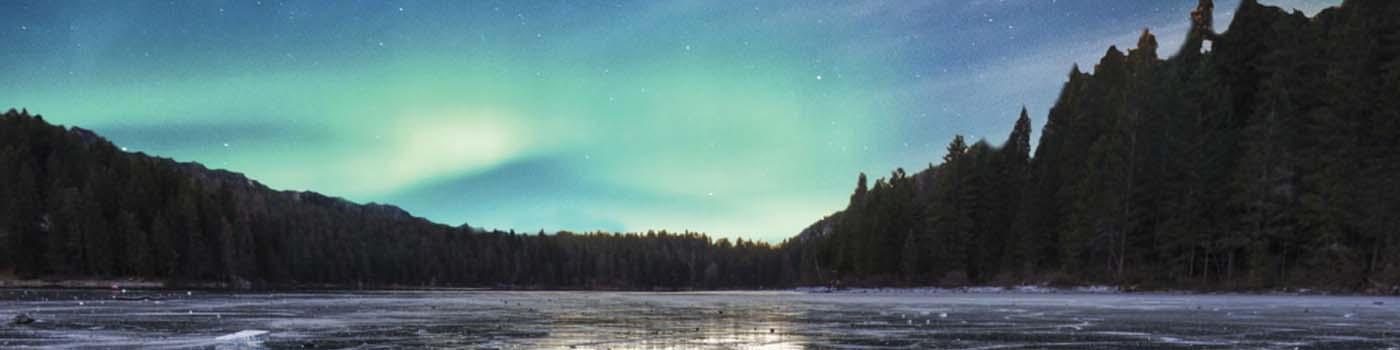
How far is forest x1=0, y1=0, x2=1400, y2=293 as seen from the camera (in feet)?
184

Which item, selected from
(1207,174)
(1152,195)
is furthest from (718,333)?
(1152,195)

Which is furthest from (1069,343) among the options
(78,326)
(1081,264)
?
(1081,264)

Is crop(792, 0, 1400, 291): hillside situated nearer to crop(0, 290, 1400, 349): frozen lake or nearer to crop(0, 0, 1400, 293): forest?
crop(0, 0, 1400, 293): forest

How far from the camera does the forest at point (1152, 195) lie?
184 ft

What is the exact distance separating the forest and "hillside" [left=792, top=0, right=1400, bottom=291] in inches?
6.4

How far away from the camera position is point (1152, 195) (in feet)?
239

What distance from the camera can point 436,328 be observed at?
18.7m

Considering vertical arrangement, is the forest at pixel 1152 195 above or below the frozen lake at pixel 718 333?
above

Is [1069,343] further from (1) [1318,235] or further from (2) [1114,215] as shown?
(2) [1114,215]

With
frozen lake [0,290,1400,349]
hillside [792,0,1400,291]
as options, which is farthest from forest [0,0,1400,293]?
frozen lake [0,290,1400,349]

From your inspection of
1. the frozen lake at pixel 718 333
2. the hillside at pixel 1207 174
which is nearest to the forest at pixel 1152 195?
the hillside at pixel 1207 174

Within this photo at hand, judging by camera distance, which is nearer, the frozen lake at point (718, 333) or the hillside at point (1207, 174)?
the frozen lake at point (718, 333)

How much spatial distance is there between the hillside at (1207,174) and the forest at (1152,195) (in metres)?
0.16

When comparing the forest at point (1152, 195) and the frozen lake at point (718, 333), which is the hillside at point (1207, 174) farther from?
the frozen lake at point (718, 333)
